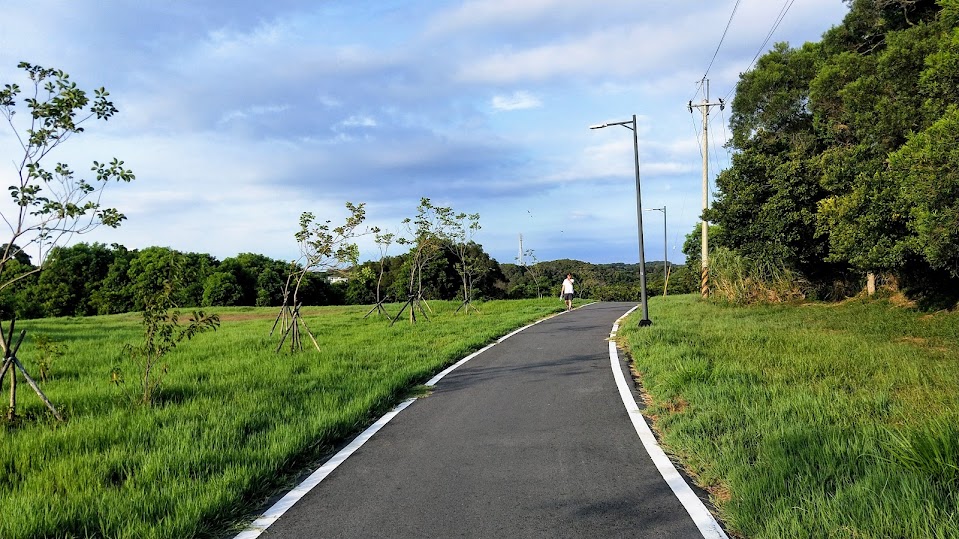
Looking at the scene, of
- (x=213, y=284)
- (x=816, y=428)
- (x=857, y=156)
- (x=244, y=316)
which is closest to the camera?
(x=816, y=428)

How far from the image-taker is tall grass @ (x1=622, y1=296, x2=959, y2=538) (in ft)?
11.5

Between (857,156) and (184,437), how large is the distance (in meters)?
17.5

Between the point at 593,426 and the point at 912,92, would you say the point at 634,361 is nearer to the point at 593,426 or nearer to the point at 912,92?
Answer: the point at 593,426

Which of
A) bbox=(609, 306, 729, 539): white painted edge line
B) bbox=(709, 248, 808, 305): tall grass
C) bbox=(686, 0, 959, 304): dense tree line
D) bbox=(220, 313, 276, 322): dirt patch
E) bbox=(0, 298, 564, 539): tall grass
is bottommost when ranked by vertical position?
bbox=(609, 306, 729, 539): white painted edge line

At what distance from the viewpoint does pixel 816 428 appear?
530cm

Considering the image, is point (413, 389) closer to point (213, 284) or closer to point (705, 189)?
point (705, 189)

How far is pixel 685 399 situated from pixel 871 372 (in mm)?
3445

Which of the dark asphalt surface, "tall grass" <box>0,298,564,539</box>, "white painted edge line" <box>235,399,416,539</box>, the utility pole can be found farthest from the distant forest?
"white painted edge line" <box>235,399,416,539</box>

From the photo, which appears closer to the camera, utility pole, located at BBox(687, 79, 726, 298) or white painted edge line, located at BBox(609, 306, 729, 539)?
white painted edge line, located at BBox(609, 306, 729, 539)

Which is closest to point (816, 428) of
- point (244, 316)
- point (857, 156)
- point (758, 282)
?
point (857, 156)

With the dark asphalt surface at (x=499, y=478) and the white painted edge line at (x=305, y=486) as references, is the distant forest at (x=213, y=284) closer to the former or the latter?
the dark asphalt surface at (x=499, y=478)

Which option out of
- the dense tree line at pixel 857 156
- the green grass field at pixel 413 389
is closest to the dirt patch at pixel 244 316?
the green grass field at pixel 413 389

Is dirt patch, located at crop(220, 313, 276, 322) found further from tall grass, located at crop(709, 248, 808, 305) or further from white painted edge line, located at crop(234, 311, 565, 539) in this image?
white painted edge line, located at crop(234, 311, 565, 539)

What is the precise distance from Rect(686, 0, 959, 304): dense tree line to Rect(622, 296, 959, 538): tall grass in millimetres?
2894
